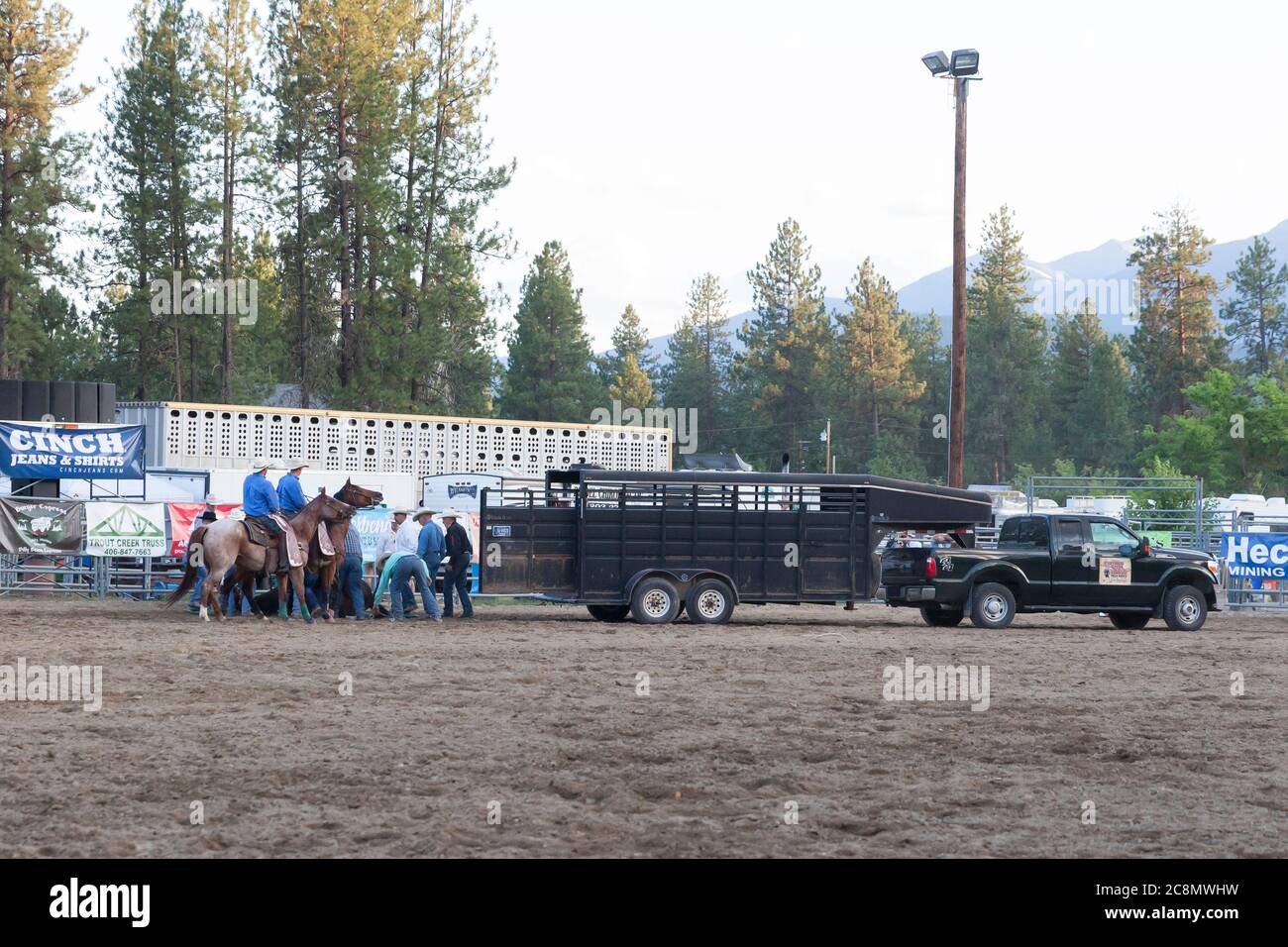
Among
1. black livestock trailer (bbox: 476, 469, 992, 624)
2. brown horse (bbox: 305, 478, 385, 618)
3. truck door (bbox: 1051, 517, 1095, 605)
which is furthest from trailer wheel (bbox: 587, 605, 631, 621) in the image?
truck door (bbox: 1051, 517, 1095, 605)

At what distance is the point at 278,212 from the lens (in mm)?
50531

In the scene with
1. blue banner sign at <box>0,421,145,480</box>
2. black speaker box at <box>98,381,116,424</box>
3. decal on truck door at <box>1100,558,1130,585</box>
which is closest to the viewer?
decal on truck door at <box>1100,558,1130,585</box>

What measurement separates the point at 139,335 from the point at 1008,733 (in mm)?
46181

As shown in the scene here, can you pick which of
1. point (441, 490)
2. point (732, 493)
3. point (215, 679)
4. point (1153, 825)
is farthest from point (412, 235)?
point (1153, 825)

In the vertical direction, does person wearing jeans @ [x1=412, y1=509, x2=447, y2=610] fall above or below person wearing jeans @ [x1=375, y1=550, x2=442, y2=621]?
above

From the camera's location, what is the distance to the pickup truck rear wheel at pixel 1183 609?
920 inches

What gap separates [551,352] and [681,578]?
57442mm

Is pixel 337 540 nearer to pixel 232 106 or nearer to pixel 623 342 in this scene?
pixel 232 106

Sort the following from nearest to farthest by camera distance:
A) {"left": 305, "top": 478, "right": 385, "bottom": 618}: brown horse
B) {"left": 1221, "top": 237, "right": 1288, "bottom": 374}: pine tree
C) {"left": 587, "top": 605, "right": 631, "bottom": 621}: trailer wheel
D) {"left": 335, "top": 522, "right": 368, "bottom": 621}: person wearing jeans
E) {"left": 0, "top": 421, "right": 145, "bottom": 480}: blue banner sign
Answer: {"left": 305, "top": 478, "right": 385, "bottom": 618}: brown horse → {"left": 335, "top": 522, "right": 368, "bottom": 621}: person wearing jeans → {"left": 587, "top": 605, "right": 631, "bottom": 621}: trailer wheel → {"left": 0, "top": 421, "right": 145, "bottom": 480}: blue banner sign → {"left": 1221, "top": 237, "right": 1288, "bottom": 374}: pine tree

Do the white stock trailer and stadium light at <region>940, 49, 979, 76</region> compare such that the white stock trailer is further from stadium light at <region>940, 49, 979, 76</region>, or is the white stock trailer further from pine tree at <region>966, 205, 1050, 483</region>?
pine tree at <region>966, 205, 1050, 483</region>

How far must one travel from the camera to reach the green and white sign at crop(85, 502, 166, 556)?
25.7 m

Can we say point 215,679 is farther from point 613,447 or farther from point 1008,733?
point 613,447

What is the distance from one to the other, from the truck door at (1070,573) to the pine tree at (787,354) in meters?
63.0

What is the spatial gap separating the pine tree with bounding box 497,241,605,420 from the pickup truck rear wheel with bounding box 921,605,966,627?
183 feet
